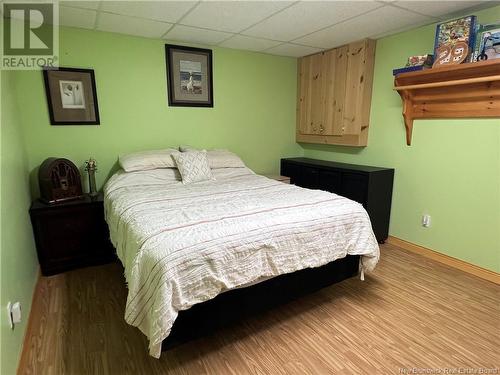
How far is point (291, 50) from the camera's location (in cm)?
361

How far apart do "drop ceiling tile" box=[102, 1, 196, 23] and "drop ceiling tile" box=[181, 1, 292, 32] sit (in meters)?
0.09

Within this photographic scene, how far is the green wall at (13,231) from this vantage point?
1.44 metres

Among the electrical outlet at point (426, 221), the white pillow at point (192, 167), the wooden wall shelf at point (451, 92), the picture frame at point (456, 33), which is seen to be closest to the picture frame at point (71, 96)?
the white pillow at point (192, 167)

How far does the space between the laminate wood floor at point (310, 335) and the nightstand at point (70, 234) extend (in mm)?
200

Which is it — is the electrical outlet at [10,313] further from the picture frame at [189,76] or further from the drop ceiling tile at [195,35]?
the drop ceiling tile at [195,35]

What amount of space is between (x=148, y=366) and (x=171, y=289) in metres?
0.58

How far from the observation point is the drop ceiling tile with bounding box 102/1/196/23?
2.20 meters

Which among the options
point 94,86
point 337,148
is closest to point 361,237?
point 337,148

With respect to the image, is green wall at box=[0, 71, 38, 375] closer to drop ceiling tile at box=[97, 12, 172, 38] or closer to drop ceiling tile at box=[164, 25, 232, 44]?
drop ceiling tile at box=[97, 12, 172, 38]

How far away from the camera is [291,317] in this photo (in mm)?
2012

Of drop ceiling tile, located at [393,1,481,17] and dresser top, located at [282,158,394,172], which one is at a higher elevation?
drop ceiling tile, located at [393,1,481,17]

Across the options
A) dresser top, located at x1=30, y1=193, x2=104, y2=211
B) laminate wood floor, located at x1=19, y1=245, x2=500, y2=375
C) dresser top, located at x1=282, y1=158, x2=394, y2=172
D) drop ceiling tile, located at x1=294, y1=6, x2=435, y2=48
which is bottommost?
laminate wood floor, located at x1=19, y1=245, x2=500, y2=375

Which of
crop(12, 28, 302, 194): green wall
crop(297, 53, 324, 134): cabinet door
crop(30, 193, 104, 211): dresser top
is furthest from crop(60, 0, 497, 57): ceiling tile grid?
crop(30, 193, 104, 211): dresser top

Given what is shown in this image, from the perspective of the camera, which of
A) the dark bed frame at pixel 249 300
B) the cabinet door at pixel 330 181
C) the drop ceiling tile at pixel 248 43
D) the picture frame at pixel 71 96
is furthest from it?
the cabinet door at pixel 330 181
